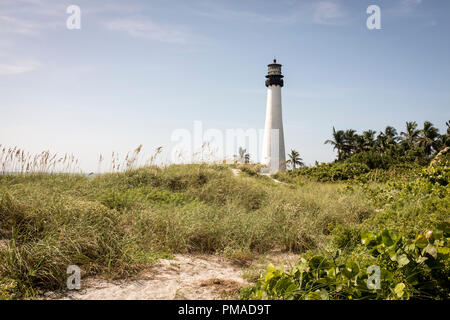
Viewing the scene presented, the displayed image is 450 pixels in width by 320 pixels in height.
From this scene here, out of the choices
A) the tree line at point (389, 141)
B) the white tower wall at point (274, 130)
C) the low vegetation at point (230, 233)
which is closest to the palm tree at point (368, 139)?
the tree line at point (389, 141)

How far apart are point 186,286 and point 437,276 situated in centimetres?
242

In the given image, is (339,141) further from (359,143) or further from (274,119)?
(274,119)

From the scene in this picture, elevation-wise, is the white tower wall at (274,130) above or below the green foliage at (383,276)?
above

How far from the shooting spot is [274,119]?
85.8 feet

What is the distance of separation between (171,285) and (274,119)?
2387 cm

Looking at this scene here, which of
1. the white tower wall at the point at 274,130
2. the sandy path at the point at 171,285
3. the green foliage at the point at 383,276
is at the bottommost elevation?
the sandy path at the point at 171,285

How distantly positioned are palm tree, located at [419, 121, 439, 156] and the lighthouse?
2253cm

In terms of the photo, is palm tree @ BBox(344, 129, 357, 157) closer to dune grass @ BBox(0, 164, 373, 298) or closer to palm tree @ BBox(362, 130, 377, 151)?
palm tree @ BBox(362, 130, 377, 151)

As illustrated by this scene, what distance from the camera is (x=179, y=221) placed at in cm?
505

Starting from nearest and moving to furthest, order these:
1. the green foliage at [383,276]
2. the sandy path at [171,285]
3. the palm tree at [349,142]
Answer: the green foliage at [383,276] → the sandy path at [171,285] → the palm tree at [349,142]

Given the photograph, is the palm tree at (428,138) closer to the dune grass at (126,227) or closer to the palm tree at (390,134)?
the palm tree at (390,134)

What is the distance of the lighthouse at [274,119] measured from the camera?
85.5ft

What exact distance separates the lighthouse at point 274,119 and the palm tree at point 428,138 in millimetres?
22527

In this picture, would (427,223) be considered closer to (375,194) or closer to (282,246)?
(282,246)
